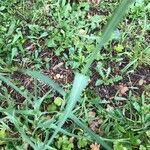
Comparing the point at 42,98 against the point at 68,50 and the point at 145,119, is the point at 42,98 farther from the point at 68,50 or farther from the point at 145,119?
the point at 145,119

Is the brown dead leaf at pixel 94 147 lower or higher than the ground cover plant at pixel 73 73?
lower

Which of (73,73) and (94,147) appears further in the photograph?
(73,73)

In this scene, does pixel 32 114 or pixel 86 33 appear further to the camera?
pixel 86 33

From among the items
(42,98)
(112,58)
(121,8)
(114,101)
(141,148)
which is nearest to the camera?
(121,8)

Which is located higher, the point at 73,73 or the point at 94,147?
the point at 73,73

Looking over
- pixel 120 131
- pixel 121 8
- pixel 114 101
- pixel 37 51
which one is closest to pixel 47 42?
pixel 37 51

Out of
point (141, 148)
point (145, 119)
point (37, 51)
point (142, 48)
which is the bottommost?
point (141, 148)

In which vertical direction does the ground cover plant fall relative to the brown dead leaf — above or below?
above

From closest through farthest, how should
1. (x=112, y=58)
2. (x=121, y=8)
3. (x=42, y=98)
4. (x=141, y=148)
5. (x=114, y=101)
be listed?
1. (x=121, y=8)
2. (x=141, y=148)
3. (x=42, y=98)
4. (x=114, y=101)
5. (x=112, y=58)
